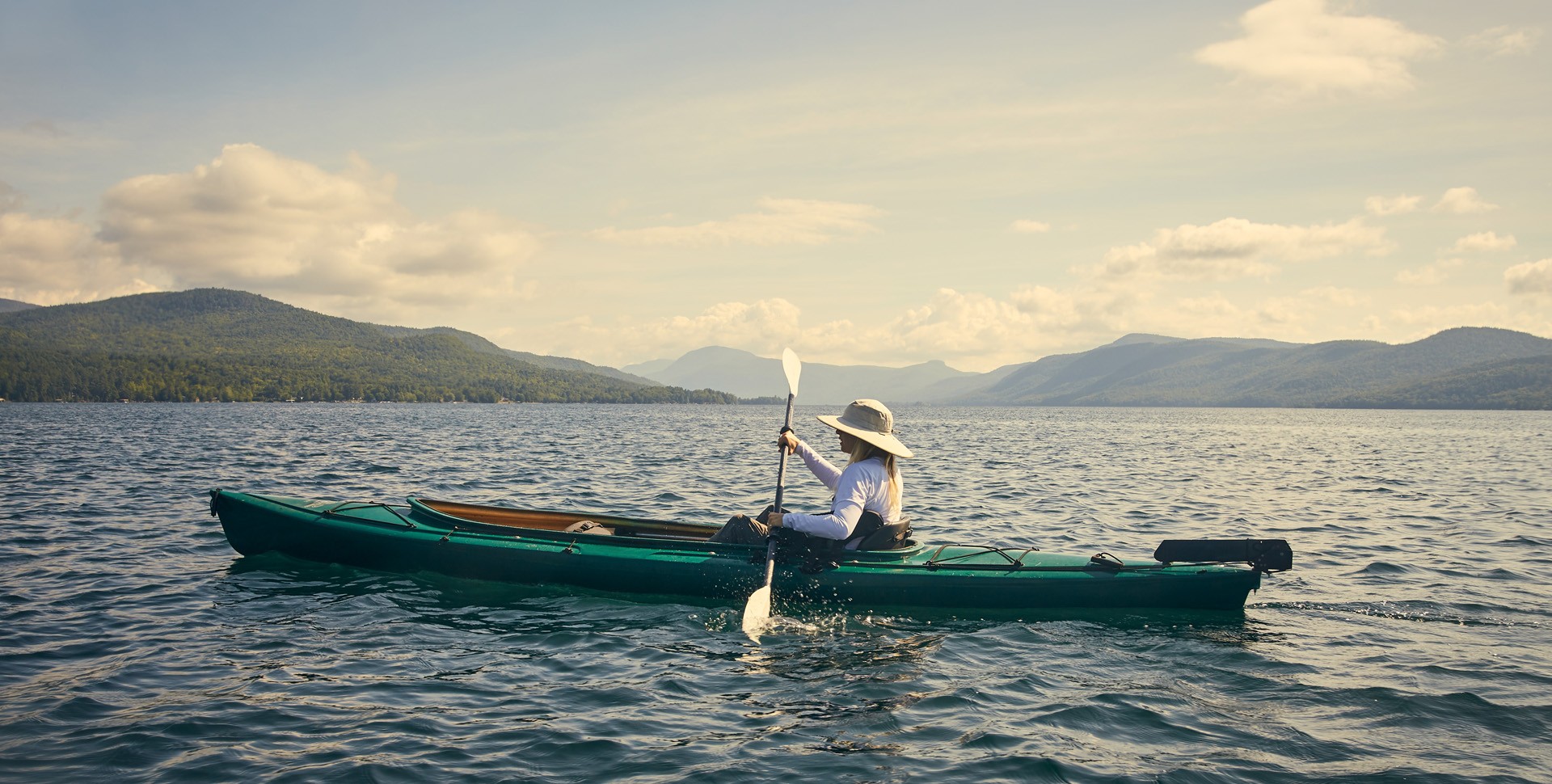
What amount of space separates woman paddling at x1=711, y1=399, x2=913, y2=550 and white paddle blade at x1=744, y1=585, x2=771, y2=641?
0.79 meters

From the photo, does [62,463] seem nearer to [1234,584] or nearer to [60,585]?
[60,585]

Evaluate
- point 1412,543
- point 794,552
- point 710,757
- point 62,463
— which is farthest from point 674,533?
point 62,463

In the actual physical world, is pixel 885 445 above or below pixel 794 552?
above

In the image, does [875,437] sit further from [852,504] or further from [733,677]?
[733,677]

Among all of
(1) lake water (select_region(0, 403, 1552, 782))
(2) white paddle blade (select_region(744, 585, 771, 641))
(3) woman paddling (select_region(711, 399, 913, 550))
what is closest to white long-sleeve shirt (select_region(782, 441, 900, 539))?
(3) woman paddling (select_region(711, 399, 913, 550))

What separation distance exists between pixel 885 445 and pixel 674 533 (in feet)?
13.0

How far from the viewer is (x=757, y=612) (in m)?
9.73

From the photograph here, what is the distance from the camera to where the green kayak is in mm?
10039

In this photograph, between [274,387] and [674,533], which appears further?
[274,387]

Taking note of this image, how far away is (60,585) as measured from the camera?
11.1 meters

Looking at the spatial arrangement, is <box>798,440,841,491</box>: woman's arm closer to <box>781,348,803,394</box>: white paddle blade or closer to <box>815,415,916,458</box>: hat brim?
<box>815,415,916,458</box>: hat brim

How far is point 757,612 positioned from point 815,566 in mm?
867

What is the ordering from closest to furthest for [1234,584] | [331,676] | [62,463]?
[331,676]
[1234,584]
[62,463]

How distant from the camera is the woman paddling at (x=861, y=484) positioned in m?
9.39
